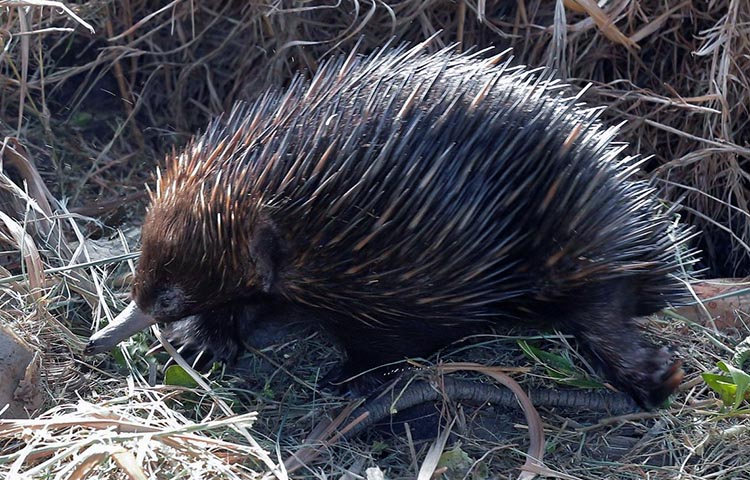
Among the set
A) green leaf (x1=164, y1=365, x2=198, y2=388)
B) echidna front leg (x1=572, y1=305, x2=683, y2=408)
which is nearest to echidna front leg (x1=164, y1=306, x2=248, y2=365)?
green leaf (x1=164, y1=365, x2=198, y2=388)

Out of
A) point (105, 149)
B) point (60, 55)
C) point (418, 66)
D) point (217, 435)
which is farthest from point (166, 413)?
point (60, 55)

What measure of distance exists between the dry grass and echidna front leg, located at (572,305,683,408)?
3.6 inches

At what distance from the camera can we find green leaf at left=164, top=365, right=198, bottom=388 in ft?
9.74

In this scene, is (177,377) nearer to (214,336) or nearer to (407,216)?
(214,336)

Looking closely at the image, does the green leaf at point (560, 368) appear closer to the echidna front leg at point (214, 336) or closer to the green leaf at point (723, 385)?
the green leaf at point (723, 385)

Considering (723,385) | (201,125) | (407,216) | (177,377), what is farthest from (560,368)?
(201,125)

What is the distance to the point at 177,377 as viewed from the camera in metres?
2.98

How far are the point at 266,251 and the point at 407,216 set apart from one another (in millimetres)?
Answer: 416

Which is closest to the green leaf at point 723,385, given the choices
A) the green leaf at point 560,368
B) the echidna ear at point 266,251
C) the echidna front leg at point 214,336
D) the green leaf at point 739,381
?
the green leaf at point 739,381

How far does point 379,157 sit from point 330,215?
21 cm

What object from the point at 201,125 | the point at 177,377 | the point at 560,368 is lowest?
the point at 177,377

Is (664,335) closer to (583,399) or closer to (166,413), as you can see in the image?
(583,399)

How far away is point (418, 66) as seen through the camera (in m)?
2.85

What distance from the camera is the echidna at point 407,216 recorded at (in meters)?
2.66
